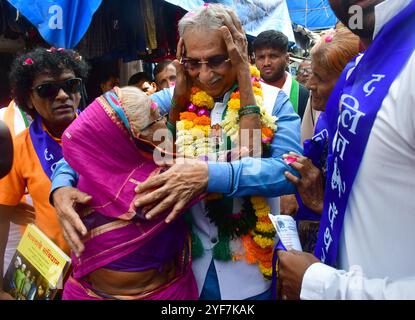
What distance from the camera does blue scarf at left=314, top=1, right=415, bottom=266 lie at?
3.32 feet

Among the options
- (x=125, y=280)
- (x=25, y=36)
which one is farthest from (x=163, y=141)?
(x=25, y=36)

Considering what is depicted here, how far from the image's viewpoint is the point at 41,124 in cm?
249

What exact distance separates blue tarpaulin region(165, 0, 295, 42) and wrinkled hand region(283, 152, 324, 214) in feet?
12.9

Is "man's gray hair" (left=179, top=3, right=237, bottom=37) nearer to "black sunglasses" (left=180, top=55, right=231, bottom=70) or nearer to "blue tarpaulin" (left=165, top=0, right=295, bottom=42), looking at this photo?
"black sunglasses" (left=180, top=55, right=231, bottom=70)

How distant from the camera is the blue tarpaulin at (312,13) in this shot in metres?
13.4

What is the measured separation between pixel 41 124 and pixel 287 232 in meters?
1.80

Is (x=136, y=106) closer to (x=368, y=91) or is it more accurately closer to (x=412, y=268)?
(x=368, y=91)

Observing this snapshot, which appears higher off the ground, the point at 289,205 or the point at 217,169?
the point at 217,169

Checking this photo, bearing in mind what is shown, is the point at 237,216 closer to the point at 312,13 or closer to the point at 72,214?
the point at 72,214

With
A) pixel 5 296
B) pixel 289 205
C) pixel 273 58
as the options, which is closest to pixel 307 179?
pixel 289 205

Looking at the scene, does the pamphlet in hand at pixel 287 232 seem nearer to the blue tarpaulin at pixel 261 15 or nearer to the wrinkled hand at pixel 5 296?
the wrinkled hand at pixel 5 296

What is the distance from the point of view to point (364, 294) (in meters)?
1.01

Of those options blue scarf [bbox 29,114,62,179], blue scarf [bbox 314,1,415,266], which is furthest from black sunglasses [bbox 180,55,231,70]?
blue scarf [bbox 29,114,62,179]
